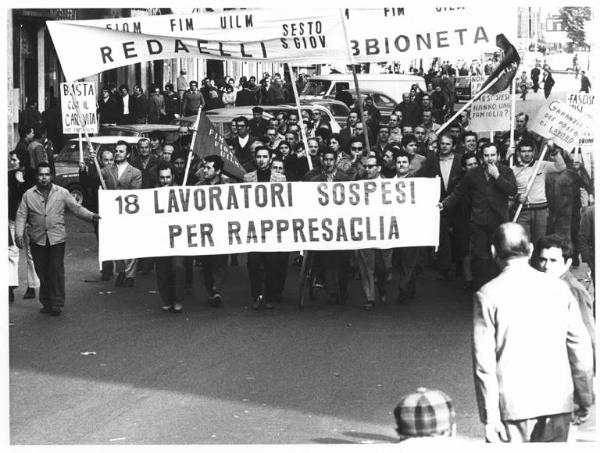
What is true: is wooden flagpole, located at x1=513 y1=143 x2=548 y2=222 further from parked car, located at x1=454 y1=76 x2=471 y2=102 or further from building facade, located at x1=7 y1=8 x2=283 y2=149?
parked car, located at x1=454 y1=76 x2=471 y2=102

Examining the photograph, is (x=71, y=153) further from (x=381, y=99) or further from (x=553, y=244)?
(x=553, y=244)

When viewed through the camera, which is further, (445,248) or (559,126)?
(445,248)

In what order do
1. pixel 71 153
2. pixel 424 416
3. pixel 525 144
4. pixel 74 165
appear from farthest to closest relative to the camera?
1. pixel 71 153
2. pixel 74 165
3. pixel 525 144
4. pixel 424 416

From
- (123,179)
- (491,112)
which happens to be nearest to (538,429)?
(123,179)

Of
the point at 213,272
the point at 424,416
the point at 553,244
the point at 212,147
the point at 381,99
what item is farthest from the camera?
the point at 381,99

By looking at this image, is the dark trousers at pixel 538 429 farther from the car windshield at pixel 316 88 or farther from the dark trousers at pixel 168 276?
the car windshield at pixel 316 88

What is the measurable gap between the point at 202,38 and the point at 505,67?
4.13 metres

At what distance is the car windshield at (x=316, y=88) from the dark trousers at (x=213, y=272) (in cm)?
2169

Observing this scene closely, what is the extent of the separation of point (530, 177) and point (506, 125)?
184 inches

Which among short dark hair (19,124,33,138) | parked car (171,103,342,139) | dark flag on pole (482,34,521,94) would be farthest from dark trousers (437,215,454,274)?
short dark hair (19,124,33,138)

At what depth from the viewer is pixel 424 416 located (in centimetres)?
534

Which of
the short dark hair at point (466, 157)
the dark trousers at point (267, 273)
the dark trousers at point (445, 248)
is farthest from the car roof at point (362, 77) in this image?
the dark trousers at point (267, 273)

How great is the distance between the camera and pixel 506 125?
1859 cm

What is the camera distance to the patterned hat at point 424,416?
5.31m
